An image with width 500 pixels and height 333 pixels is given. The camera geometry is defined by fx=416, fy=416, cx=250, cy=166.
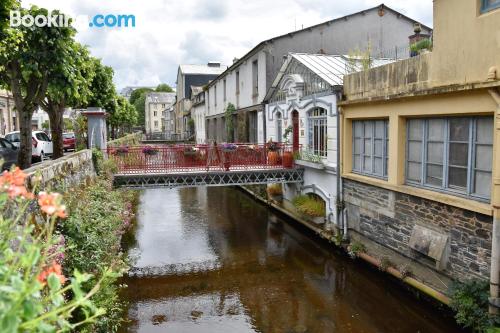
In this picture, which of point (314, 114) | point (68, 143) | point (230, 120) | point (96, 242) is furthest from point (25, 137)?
point (230, 120)

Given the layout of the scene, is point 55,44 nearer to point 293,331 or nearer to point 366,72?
point 366,72

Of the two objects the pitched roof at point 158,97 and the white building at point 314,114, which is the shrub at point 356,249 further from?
the pitched roof at point 158,97

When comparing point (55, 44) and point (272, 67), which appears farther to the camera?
point (272, 67)

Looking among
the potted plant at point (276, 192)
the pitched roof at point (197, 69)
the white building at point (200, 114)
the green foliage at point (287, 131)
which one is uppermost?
the pitched roof at point (197, 69)

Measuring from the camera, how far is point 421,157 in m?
9.30

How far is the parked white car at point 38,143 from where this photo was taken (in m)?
18.1

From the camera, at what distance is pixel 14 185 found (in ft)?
7.93

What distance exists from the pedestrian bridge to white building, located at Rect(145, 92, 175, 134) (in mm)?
81716

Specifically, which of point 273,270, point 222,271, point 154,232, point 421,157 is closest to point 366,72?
point 421,157

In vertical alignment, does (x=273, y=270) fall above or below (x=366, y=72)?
below

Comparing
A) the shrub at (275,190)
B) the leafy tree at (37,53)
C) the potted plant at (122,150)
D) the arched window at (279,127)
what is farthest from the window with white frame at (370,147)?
the leafy tree at (37,53)

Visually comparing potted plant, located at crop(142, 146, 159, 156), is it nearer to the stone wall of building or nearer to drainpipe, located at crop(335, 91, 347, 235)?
drainpipe, located at crop(335, 91, 347, 235)

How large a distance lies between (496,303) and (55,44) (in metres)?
10.9

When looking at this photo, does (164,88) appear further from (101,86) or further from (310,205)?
(310,205)
